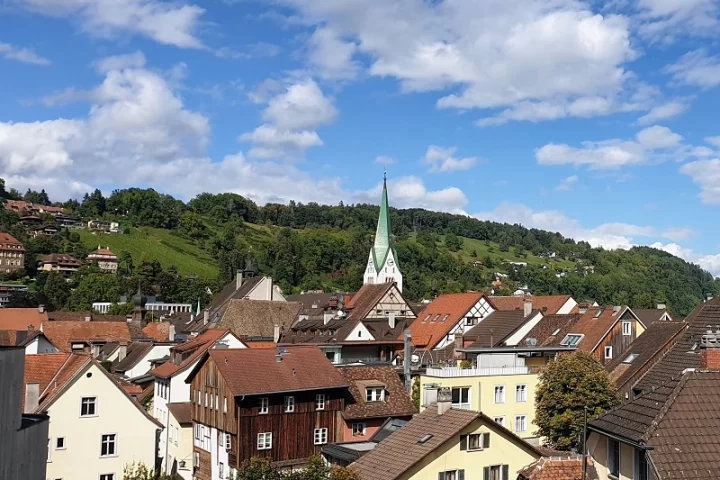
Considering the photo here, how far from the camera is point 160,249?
184m

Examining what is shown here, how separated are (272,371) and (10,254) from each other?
146 m

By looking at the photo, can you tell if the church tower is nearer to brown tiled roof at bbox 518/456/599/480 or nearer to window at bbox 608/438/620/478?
brown tiled roof at bbox 518/456/599/480

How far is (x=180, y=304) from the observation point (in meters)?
151

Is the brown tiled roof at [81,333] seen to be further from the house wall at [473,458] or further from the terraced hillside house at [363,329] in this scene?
the house wall at [473,458]

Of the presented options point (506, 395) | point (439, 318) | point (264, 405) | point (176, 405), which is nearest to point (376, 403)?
point (264, 405)

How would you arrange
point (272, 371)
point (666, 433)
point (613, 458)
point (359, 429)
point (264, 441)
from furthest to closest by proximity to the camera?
1. point (359, 429)
2. point (272, 371)
3. point (264, 441)
4. point (613, 458)
5. point (666, 433)

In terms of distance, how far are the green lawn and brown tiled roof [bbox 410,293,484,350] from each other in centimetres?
10661

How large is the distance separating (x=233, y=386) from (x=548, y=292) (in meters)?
165

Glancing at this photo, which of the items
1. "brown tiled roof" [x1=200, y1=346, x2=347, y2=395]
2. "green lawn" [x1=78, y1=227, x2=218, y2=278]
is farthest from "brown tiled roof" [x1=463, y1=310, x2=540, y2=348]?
"green lawn" [x1=78, y1=227, x2=218, y2=278]

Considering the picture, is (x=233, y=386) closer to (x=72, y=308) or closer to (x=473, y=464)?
(x=473, y=464)

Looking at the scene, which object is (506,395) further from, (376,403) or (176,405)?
(176,405)

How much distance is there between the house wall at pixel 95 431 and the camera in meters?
34.9

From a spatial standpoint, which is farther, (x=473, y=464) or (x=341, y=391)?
(x=341, y=391)

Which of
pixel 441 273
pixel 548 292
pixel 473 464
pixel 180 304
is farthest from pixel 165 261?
pixel 473 464
